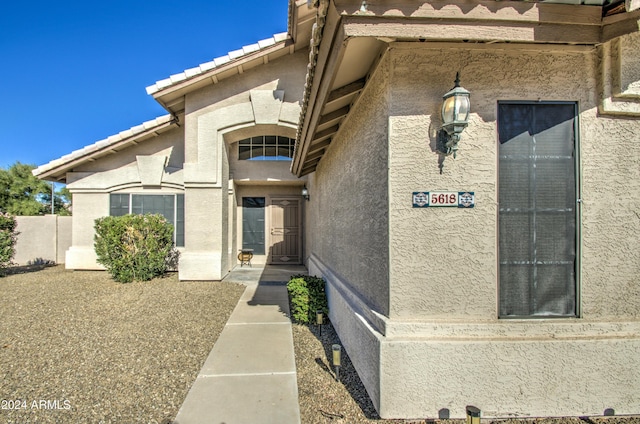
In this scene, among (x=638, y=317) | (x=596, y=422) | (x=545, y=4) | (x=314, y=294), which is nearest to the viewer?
(x=545, y=4)

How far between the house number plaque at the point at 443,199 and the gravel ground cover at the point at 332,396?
2128 millimetres

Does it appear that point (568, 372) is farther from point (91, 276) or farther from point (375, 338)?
point (91, 276)

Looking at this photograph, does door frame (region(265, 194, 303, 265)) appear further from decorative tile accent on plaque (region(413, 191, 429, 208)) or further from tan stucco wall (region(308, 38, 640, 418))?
decorative tile accent on plaque (region(413, 191, 429, 208))

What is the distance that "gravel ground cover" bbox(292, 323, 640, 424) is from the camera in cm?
305

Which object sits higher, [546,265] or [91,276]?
[546,265]

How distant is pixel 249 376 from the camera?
4.05 metres

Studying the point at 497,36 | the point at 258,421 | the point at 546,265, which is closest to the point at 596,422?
the point at 546,265

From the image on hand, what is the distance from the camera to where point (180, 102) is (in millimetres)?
10844

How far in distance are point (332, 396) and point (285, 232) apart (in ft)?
33.3

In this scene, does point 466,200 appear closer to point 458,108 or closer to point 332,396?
point 458,108

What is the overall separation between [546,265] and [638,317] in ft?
3.57

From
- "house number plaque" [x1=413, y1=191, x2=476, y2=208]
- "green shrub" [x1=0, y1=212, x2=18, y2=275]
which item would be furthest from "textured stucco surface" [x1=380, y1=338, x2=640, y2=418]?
"green shrub" [x1=0, y1=212, x2=18, y2=275]

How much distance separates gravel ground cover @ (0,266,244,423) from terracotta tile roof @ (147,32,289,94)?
6414 mm

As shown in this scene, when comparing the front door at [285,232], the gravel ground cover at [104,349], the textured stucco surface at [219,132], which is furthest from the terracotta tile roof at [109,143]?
the front door at [285,232]
